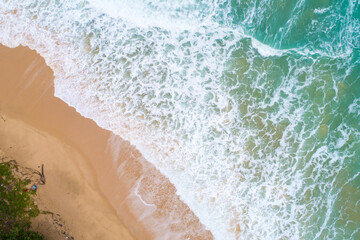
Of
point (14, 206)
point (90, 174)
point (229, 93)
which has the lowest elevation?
point (14, 206)

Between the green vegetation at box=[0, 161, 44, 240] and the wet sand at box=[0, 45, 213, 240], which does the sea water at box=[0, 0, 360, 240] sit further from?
the green vegetation at box=[0, 161, 44, 240]

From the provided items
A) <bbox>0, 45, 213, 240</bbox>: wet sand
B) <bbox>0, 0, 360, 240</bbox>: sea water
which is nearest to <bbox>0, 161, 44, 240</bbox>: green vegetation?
<bbox>0, 45, 213, 240</bbox>: wet sand

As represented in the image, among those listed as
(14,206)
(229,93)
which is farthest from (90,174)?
(229,93)

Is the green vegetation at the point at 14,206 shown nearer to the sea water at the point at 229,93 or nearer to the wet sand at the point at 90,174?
the wet sand at the point at 90,174

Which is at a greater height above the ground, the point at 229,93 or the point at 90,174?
the point at 229,93

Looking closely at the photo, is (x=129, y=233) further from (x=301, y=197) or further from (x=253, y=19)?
(x=253, y=19)

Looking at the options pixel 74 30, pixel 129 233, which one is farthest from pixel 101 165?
pixel 74 30

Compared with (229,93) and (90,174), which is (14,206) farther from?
(229,93)
